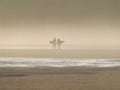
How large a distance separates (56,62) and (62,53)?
85mm

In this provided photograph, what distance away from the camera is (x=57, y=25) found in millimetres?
1117

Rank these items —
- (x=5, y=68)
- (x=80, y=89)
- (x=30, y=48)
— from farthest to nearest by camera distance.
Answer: (x=30, y=48)
(x=5, y=68)
(x=80, y=89)

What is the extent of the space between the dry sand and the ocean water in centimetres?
3

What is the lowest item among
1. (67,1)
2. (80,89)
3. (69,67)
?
(80,89)

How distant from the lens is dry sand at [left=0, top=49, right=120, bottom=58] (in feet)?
3.50

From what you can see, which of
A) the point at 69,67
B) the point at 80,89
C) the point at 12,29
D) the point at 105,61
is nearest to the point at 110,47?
the point at 105,61

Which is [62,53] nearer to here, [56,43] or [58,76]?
[56,43]

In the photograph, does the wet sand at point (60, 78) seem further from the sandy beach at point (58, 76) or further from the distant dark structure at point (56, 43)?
the distant dark structure at point (56, 43)

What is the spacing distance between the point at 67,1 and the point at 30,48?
309mm

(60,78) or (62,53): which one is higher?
(62,53)

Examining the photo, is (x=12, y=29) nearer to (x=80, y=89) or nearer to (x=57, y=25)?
(x=57, y=25)

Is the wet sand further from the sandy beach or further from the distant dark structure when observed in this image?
the distant dark structure

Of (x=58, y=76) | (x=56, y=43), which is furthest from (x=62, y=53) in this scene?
(x=58, y=76)

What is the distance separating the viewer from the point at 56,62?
103 cm
